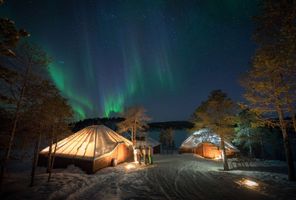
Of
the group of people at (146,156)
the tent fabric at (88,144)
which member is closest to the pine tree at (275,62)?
the group of people at (146,156)

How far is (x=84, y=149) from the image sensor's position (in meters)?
18.7

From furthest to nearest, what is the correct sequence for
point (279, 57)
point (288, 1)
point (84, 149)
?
point (84, 149) → point (279, 57) → point (288, 1)

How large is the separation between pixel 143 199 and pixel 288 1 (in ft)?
36.7

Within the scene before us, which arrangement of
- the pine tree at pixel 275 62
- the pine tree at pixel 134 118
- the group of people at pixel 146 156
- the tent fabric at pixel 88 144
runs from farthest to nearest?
the pine tree at pixel 134 118 < the group of people at pixel 146 156 < the tent fabric at pixel 88 144 < the pine tree at pixel 275 62

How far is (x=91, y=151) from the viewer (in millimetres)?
18125

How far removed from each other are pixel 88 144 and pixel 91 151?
5.45 feet

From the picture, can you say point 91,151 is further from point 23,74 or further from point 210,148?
point 210,148

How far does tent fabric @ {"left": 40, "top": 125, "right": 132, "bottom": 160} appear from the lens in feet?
58.7

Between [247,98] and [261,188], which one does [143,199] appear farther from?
[247,98]

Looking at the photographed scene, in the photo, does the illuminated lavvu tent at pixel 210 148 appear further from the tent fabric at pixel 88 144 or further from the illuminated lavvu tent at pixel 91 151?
the tent fabric at pixel 88 144

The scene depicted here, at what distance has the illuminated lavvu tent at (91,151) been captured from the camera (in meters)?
17.0

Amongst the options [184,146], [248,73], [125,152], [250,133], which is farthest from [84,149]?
[250,133]

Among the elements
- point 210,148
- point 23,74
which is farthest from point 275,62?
point 210,148

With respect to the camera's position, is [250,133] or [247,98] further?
[250,133]
